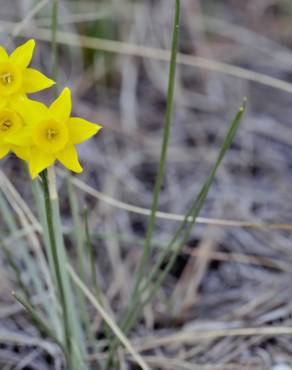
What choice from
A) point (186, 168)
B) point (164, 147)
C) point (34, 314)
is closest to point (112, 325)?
point (34, 314)

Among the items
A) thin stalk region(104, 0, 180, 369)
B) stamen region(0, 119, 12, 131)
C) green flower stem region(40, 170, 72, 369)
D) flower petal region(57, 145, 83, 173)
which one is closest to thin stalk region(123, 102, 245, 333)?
thin stalk region(104, 0, 180, 369)

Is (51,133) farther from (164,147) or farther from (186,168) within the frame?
(186,168)

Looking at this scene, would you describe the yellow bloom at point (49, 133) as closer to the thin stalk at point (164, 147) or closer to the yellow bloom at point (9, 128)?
the yellow bloom at point (9, 128)

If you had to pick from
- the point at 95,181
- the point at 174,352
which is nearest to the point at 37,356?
the point at 174,352

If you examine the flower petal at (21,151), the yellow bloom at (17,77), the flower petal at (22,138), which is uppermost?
the yellow bloom at (17,77)

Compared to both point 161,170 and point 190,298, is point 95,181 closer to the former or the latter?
point 190,298

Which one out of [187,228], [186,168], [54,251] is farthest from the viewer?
[186,168]

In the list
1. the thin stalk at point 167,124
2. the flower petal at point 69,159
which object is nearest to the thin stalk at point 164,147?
the thin stalk at point 167,124

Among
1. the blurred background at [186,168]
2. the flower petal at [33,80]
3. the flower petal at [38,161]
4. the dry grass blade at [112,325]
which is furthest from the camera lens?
the blurred background at [186,168]
